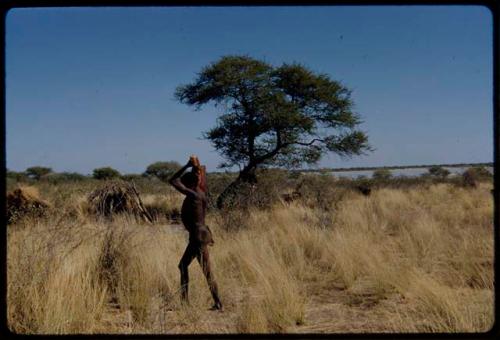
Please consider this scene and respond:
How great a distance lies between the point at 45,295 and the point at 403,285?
13.5ft

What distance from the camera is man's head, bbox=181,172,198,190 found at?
5555mm

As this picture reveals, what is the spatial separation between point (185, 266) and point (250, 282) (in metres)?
1.88

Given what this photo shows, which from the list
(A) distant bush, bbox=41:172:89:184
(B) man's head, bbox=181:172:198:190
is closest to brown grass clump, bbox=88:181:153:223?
(B) man's head, bbox=181:172:198:190

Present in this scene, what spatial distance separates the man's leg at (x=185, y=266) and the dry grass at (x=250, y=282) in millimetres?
141

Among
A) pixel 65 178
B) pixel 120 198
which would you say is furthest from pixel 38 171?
pixel 120 198

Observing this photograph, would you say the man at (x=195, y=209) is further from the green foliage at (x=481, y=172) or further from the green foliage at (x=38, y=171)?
the green foliage at (x=38, y=171)

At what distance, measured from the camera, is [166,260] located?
7.28m

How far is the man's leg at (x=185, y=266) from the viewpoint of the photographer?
18.6 feet

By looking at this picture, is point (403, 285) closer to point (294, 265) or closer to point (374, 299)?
point (374, 299)

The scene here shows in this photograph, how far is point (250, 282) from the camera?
739 cm

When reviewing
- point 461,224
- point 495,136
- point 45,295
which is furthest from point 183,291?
point 461,224

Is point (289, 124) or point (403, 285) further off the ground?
point (289, 124)

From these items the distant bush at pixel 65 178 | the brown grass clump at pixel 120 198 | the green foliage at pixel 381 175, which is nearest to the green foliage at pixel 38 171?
the distant bush at pixel 65 178
